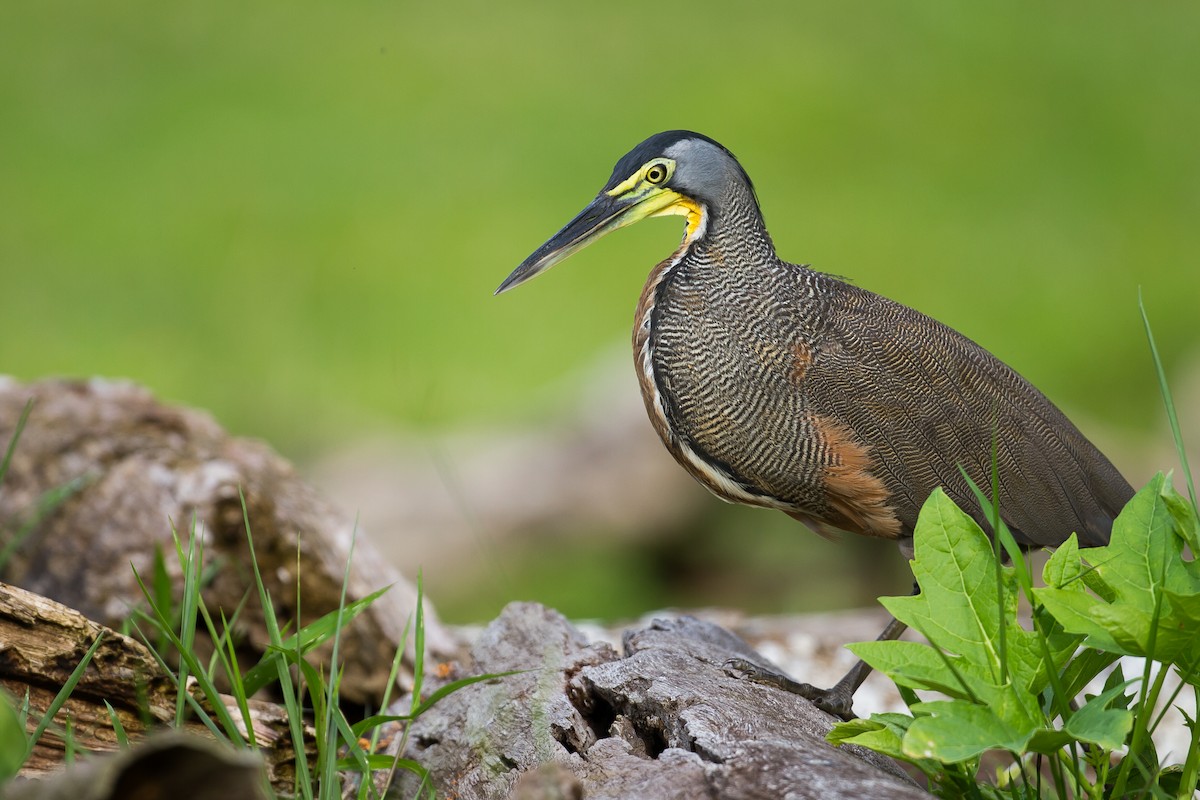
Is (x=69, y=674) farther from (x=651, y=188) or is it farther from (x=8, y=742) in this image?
(x=651, y=188)

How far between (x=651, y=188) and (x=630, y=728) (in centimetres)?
135

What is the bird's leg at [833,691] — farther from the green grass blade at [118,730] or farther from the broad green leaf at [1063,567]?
the green grass blade at [118,730]

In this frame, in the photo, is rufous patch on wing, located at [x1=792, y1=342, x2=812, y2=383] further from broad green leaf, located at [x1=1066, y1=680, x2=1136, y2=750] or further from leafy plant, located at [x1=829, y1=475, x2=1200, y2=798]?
broad green leaf, located at [x1=1066, y1=680, x2=1136, y2=750]

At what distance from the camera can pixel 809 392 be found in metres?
3.06

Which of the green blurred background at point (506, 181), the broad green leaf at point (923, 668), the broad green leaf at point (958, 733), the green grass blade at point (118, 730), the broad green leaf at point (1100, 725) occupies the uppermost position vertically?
the green blurred background at point (506, 181)

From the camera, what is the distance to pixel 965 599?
2.27 meters

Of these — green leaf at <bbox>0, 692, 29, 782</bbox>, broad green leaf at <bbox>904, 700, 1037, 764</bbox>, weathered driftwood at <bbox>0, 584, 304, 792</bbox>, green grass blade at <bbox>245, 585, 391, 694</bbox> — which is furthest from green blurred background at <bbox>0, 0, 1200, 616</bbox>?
green leaf at <bbox>0, 692, 29, 782</bbox>

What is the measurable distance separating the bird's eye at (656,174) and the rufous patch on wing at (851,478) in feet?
2.25

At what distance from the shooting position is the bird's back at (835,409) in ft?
9.94

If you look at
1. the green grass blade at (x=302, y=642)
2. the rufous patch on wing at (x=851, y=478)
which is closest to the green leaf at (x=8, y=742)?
the green grass blade at (x=302, y=642)

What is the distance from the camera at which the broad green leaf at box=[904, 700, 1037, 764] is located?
1.98 m

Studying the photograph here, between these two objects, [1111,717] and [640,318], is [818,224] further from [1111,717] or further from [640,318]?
[1111,717]

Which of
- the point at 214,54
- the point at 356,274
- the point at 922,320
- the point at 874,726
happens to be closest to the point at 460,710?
the point at 874,726

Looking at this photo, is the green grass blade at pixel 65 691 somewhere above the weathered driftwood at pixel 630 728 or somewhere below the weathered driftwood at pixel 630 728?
above
